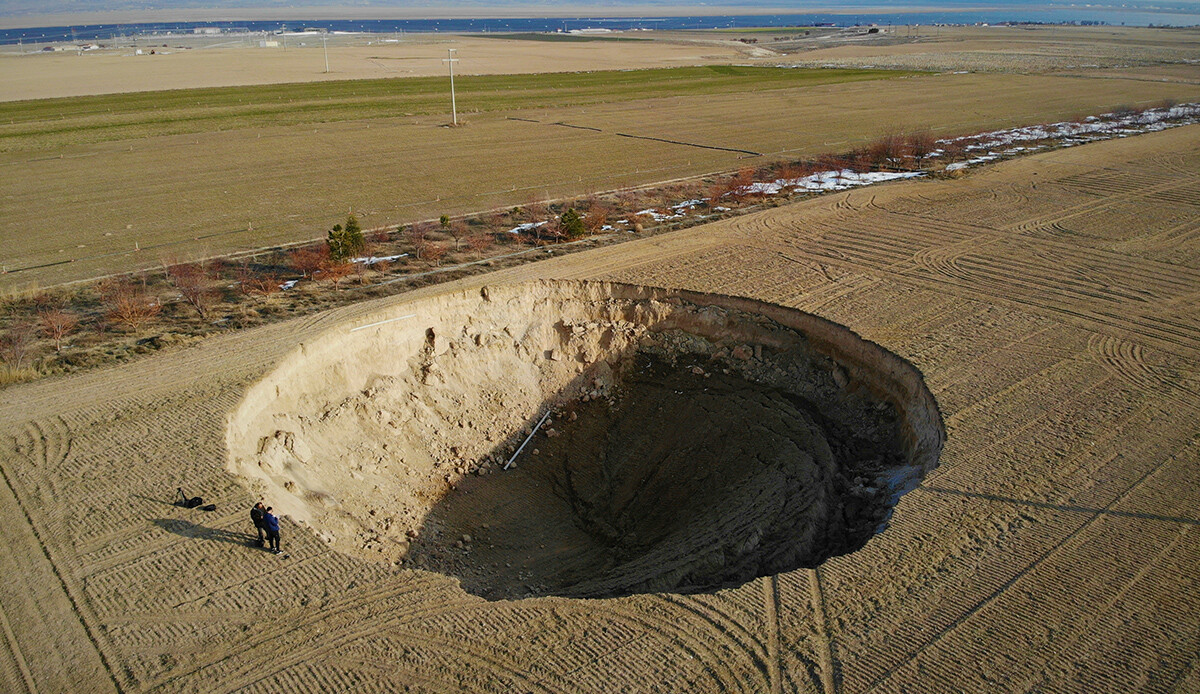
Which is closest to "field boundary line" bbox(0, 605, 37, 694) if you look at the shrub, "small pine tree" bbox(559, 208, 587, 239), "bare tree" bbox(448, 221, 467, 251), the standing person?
the standing person

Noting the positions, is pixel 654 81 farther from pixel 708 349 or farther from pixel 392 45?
pixel 392 45

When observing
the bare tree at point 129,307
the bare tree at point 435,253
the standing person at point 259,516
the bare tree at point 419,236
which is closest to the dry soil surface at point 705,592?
the standing person at point 259,516

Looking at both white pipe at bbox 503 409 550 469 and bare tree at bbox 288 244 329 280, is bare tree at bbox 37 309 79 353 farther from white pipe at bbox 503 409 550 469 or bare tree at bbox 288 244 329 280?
white pipe at bbox 503 409 550 469

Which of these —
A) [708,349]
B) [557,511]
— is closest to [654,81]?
[708,349]

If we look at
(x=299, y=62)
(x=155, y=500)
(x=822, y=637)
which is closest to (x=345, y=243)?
(x=155, y=500)

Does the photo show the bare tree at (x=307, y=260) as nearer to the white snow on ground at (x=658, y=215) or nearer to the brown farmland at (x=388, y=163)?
the brown farmland at (x=388, y=163)
